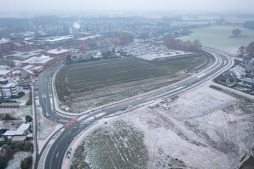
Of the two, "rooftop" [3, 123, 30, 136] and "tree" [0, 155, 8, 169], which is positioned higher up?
"rooftop" [3, 123, 30, 136]

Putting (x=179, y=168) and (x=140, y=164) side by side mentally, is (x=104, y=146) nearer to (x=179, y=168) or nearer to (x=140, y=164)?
(x=140, y=164)

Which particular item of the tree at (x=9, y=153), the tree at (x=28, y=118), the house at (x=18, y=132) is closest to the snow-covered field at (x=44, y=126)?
the tree at (x=28, y=118)

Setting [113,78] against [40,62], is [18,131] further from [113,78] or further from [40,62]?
[40,62]

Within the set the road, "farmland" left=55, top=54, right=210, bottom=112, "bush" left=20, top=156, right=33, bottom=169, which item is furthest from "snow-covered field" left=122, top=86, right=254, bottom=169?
"bush" left=20, top=156, right=33, bottom=169

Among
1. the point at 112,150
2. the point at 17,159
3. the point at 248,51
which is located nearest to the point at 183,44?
the point at 248,51

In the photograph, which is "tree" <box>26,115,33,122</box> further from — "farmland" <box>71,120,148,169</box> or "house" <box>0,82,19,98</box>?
"house" <box>0,82,19,98</box>

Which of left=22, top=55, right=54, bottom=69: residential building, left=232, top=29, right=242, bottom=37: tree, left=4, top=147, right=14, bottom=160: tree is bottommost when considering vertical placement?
left=4, top=147, right=14, bottom=160: tree
